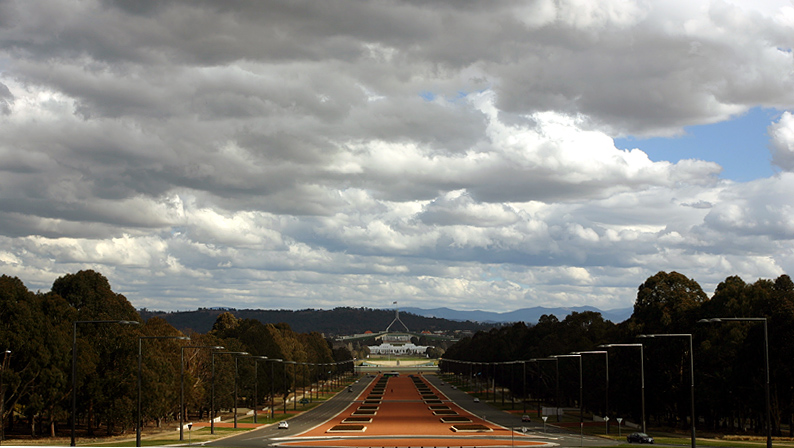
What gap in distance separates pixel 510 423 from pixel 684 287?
29841mm

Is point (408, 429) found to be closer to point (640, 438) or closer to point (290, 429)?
point (290, 429)

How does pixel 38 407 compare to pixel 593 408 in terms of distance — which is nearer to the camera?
pixel 38 407

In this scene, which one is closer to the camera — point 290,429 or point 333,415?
point 290,429

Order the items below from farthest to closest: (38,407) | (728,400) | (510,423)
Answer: (510,423) → (728,400) → (38,407)

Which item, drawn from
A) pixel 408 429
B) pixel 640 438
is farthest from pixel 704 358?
pixel 408 429

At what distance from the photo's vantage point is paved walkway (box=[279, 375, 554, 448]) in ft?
246

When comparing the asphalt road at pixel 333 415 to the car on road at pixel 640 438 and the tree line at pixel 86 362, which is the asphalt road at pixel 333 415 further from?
the tree line at pixel 86 362

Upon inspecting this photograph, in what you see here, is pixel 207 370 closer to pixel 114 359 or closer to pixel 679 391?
pixel 114 359

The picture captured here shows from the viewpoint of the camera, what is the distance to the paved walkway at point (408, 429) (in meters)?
74.9

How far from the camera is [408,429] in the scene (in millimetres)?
92125

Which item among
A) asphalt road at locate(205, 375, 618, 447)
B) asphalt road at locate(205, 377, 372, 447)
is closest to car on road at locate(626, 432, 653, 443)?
asphalt road at locate(205, 375, 618, 447)

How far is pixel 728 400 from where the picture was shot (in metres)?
83.5

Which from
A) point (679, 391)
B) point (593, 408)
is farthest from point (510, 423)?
point (679, 391)

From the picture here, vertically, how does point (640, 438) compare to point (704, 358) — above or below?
below
